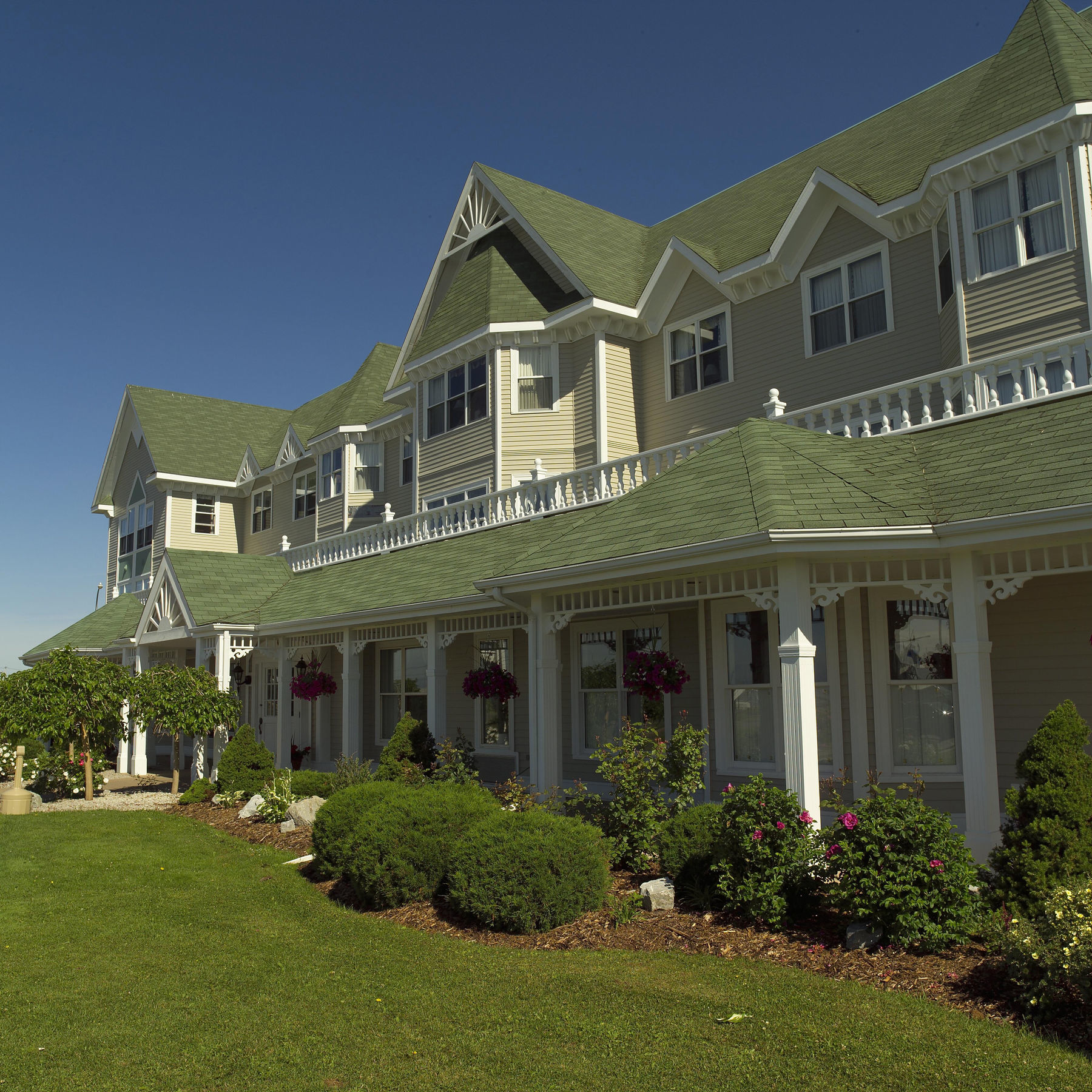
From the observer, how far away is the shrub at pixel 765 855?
8625mm

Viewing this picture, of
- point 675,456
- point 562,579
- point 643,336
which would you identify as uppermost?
point 643,336

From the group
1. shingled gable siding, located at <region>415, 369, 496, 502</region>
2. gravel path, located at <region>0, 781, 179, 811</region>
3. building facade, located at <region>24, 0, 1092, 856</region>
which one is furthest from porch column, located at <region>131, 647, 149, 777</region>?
shingled gable siding, located at <region>415, 369, 496, 502</region>

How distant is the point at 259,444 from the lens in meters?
37.3

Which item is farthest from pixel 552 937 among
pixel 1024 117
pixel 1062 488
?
pixel 1024 117

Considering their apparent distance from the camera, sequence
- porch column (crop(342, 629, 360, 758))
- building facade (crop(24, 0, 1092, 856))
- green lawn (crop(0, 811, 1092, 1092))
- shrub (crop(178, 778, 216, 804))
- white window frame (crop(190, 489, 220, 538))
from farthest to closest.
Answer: white window frame (crop(190, 489, 220, 538)) < shrub (crop(178, 778, 216, 804)) < porch column (crop(342, 629, 360, 758)) < building facade (crop(24, 0, 1092, 856)) < green lawn (crop(0, 811, 1092, 1092))

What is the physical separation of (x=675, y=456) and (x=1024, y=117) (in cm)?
677

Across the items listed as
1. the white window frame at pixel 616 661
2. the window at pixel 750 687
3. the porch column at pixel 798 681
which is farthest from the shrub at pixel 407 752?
the porch column at pixel 798 681

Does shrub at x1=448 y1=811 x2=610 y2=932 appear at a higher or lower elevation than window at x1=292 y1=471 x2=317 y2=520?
lower

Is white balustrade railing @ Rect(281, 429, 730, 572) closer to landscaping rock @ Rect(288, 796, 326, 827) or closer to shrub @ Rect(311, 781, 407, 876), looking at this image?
shrub @ Rect(311, 781, 407, 876)

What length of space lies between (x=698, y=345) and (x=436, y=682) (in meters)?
8.58

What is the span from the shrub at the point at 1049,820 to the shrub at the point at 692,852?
2635 mm

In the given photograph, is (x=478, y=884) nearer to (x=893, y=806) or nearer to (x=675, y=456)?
(x=893, y=806)

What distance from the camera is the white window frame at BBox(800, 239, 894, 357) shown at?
1633cm

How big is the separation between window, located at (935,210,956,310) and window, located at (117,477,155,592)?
28603mm
